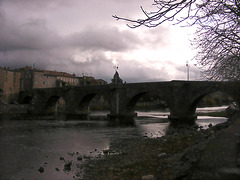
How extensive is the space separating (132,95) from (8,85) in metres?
42.5

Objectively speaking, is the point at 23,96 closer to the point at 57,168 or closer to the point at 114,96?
the point at 114,96

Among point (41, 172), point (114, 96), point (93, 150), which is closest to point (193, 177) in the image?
point (41, 172)

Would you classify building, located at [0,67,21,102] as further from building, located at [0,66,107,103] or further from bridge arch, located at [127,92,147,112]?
bridge arch, located at [127,92,147,112]

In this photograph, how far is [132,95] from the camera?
3291cm

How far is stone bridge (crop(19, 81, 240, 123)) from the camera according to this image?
26.1 m

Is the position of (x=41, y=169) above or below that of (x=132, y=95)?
below

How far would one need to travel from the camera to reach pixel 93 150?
41.7 ft

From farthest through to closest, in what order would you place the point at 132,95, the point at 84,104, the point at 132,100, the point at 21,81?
the point at 21,81 < the point at 84,104 < the point at 132,100 < the point at 132,95

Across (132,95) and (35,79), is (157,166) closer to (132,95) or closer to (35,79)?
(132,95)

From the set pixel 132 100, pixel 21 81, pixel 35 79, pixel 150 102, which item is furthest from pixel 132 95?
pixel 21 81

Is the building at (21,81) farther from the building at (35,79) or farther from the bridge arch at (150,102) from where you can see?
the bridge arch at (150,102)

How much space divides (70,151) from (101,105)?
50814 millimetres

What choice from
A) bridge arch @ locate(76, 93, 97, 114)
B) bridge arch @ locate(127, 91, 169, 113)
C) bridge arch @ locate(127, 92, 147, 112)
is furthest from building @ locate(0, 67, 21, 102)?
bridge arch @ locate(127, 92, 147, 112)

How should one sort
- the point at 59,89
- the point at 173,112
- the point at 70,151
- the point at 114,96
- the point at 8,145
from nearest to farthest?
the point at 70,151
the point at 8,145
the point at 173,112
the point at 114,96
the point at 59,89
